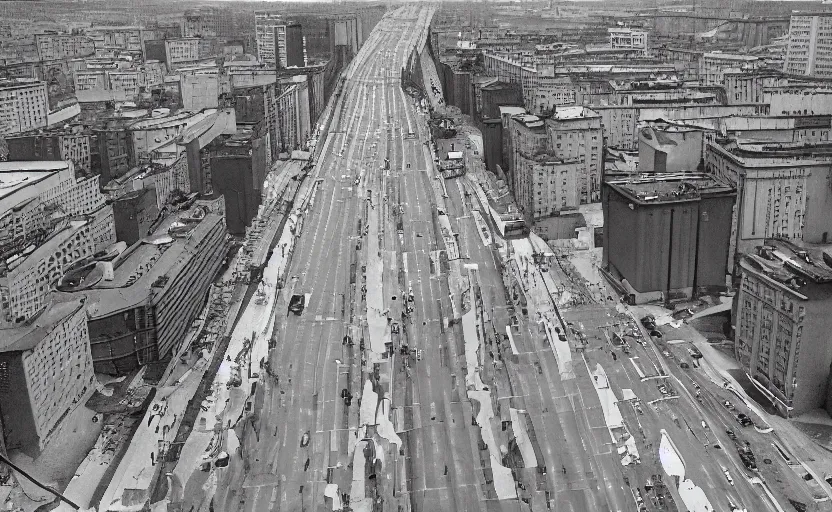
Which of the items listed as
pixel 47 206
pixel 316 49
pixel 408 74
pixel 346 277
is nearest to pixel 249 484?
pixel 346 277

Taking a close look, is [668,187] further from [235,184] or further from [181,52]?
[181,52]

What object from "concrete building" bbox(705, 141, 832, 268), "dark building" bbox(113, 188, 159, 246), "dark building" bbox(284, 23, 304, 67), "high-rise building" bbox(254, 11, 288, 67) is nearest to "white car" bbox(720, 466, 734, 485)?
"concrete building" bbox(705, 141, 832, 268)

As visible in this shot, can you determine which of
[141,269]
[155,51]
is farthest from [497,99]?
[155,51]

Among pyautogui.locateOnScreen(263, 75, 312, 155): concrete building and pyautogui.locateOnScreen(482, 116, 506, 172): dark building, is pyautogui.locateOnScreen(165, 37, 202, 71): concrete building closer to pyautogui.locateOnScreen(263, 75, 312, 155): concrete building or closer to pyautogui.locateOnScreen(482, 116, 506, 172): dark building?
pyautogui.locateOnScreen(263, 75, 312, 155): concrete building

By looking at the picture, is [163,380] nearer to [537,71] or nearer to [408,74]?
[537,71]

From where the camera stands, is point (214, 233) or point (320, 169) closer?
point (214, 233)

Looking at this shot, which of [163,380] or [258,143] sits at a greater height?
[258,143]

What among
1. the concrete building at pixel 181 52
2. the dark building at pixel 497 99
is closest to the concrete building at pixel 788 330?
the dark building at pixel 497 99
